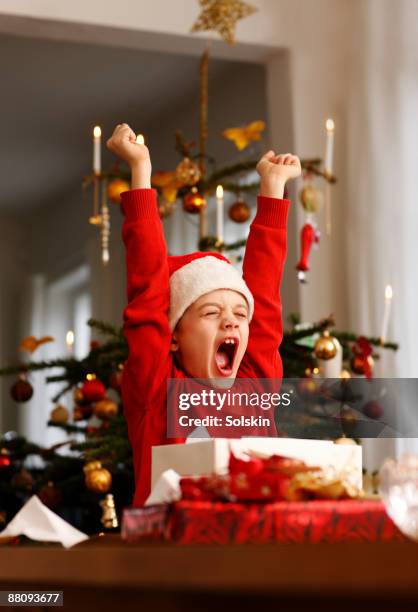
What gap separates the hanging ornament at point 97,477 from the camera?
2.39 metres

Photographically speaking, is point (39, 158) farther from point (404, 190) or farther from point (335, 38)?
point (404, 190)

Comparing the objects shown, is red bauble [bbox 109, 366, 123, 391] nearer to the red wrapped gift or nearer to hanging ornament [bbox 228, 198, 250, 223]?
hanging ornament [bbox 228, 198, 250, 223]

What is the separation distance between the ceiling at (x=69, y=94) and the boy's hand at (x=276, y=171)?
123 inches

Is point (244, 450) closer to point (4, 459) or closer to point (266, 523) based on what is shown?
point (266, 523)

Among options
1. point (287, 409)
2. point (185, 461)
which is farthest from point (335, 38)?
point (185, 461)

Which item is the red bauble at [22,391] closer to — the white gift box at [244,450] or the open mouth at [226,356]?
the open mouth at [226,356]

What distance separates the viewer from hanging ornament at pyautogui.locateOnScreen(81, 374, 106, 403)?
261 cm

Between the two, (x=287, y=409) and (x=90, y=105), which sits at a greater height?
(x=90, y=105)

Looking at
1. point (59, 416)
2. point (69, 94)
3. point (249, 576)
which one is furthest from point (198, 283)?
point (69, 94)

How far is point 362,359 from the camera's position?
2662mm

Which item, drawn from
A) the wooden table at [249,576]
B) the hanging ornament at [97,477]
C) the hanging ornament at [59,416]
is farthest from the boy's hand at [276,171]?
the hanging ornament at [59,416]

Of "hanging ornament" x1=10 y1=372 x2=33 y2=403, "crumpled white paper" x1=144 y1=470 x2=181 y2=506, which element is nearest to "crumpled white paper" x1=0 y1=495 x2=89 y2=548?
"crumpled white paper" x1=144 y1=470 x2=181 y2=506

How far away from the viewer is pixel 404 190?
326 centimetres

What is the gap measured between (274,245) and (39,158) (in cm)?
471
